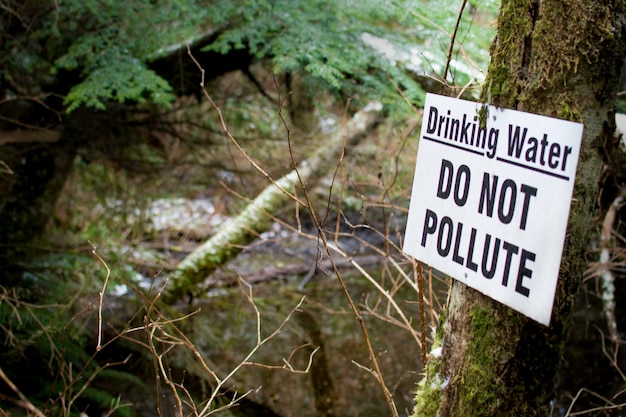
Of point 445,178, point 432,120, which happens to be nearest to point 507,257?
point 445,178

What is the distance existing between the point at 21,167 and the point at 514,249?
422 centimetres

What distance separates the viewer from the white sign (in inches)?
49.1

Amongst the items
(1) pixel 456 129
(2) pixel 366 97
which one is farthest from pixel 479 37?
(1) pixel 456 129

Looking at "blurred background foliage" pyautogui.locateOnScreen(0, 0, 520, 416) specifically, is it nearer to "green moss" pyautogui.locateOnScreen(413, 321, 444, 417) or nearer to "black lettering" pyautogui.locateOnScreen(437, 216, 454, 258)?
"green moss" pyautogui.locateOnScreen(413, 321, 444, 417)

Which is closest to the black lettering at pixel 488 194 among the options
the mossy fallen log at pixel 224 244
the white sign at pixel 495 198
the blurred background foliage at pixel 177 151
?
the white sign at pixel 495 198

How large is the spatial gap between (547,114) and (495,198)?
0.23 metres

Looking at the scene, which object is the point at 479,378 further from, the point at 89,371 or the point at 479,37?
the point at 89,371

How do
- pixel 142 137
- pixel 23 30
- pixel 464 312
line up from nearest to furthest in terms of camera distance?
pixel 464 312 → pixel 23 30 → pixel 142 137

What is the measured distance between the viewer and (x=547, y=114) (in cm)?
141

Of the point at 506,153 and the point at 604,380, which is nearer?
the point at 506,153

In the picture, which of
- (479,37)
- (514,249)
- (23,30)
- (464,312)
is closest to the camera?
(514,249)

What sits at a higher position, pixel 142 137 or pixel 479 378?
pixel 479 378

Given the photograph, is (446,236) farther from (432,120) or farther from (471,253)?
(432,120)

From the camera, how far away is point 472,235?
146 cm
